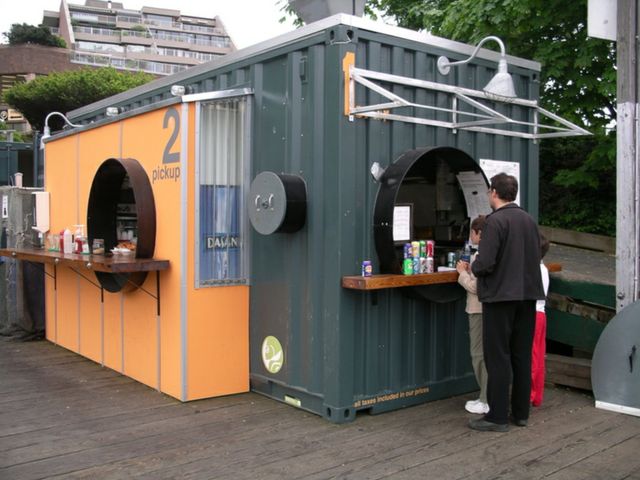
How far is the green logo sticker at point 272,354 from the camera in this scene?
17.7 feet

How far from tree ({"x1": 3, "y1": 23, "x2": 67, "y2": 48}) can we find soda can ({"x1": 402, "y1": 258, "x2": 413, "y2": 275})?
66.6 metres

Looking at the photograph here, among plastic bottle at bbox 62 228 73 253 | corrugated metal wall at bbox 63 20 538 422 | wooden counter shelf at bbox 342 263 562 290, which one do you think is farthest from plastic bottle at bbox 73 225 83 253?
wooden counter shelf at bbox 342 263 562 290

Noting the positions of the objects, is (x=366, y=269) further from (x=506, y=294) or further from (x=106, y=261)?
(x=106, y=261)

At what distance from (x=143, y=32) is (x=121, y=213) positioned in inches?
4170

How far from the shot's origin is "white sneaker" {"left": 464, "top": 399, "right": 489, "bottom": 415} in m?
5.11

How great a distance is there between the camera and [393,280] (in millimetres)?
4711

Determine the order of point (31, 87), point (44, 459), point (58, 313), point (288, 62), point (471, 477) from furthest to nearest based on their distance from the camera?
point (31, 87) → point (58, 313) → point (288, 62) → point (44, 459) → point (471, 477)

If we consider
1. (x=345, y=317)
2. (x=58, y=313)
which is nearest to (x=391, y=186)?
(x=345, y=317)

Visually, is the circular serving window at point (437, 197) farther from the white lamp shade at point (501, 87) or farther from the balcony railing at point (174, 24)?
the balcony railing at point (174, 24)

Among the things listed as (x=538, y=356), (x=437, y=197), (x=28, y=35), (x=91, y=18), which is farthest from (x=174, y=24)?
(x=538, y=356)

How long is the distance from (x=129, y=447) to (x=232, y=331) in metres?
1.48

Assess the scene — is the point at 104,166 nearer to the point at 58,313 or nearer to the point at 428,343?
the point at 58,313

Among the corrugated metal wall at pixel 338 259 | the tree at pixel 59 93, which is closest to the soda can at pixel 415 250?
the corrugated metal wall at pixel 338 259

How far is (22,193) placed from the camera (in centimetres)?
819
